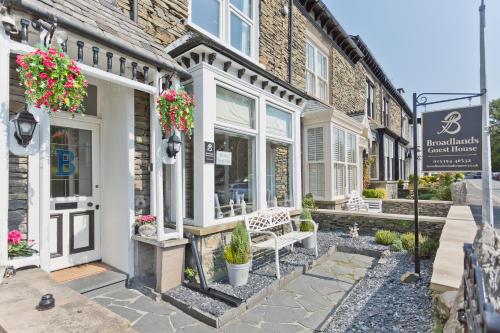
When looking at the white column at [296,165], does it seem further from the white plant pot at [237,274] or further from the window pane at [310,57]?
the window pane at [310,57]

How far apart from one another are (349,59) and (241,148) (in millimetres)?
11004

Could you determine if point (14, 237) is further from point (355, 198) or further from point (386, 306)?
point (355, 198)

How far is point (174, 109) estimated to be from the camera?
3959 millimetres

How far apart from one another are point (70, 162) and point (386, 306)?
514cm

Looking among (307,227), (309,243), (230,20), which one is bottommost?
(309,243)

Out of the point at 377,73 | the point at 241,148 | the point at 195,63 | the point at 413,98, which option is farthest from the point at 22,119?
the point at 377,73

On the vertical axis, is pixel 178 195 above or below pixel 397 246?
above

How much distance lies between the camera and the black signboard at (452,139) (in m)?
4.68

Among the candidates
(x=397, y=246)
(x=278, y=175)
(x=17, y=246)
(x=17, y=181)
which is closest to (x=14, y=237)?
(x=17, y=246)

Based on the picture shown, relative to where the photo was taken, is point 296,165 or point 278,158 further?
point 296,165

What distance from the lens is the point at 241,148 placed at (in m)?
5.52

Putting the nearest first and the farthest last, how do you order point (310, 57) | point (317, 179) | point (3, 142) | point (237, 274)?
point (3, 142)
point (237, 274)
point (317, 179)
point (310, 57)

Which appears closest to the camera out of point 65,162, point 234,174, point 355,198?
point 65,162

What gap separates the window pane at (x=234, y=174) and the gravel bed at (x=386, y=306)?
8.04ft
